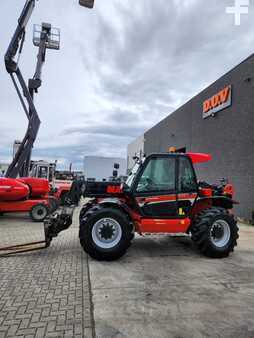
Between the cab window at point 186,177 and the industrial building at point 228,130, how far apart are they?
18.9 ft

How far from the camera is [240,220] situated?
1088cm

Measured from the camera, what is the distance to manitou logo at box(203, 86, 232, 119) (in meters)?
12.3

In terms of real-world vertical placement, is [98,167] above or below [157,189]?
above

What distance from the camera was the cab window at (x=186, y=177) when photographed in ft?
18.5

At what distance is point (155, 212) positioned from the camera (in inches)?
217

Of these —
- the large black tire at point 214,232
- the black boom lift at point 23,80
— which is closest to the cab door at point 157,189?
the large black tire at point 214,232

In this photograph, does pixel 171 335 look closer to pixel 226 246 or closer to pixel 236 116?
pixel 226 246

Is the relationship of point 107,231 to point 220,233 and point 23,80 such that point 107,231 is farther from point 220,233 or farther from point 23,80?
point 23,80

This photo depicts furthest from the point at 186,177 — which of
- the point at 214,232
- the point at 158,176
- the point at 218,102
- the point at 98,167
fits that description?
the point at 98,167

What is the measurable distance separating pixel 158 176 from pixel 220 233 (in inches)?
73.4

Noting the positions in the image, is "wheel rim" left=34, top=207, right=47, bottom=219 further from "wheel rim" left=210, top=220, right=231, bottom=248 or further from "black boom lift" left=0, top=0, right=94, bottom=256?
"wheel rim" left=210, top=220, right=231, bottom=248

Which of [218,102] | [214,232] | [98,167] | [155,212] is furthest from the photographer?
[98,167]

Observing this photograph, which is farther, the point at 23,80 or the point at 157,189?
the point at 23,80

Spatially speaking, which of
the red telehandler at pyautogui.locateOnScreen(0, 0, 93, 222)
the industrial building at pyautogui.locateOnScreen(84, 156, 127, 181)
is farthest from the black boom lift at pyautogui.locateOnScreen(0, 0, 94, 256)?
the industrial building at pyautogui.locateOnScreen(84, 156, 127, 181)
